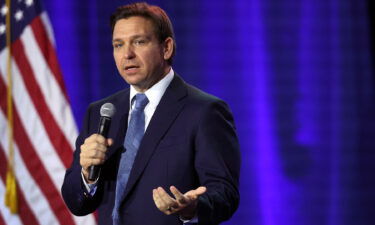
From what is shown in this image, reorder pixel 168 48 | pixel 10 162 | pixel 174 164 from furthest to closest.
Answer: pixel 10 162 < pixel 168 48 < pixel 174 164

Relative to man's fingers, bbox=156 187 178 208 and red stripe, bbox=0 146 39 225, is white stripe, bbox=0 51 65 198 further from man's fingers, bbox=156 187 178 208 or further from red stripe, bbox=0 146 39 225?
man's fingers, bbox=156 187 178 208

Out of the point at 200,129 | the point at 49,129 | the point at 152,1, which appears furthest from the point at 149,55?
the point at 152,1

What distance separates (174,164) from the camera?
5.29ft

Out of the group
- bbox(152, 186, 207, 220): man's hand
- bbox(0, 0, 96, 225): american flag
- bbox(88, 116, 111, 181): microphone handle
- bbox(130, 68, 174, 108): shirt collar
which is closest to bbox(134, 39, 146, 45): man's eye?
bbox(130, 68, 174, 108): shirt collar

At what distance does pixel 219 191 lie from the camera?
5.16 feet

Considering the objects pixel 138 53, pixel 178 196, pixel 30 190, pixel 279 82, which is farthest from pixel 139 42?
pixel 279 82

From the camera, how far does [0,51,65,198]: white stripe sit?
9.42 feet

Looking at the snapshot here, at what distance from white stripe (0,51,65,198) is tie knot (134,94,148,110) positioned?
4.11 ft

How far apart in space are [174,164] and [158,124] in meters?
0.12

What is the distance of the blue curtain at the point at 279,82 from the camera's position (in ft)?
10.7

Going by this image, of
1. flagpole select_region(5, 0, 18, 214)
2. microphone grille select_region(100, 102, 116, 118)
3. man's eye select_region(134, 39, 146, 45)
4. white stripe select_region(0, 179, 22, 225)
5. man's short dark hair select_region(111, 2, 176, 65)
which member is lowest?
white stripe select_region(0, 179, 22, 225)

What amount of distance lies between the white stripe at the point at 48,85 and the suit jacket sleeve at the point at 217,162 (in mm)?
1369

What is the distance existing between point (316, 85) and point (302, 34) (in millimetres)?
292

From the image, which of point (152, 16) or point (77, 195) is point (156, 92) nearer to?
point (152, 16)
